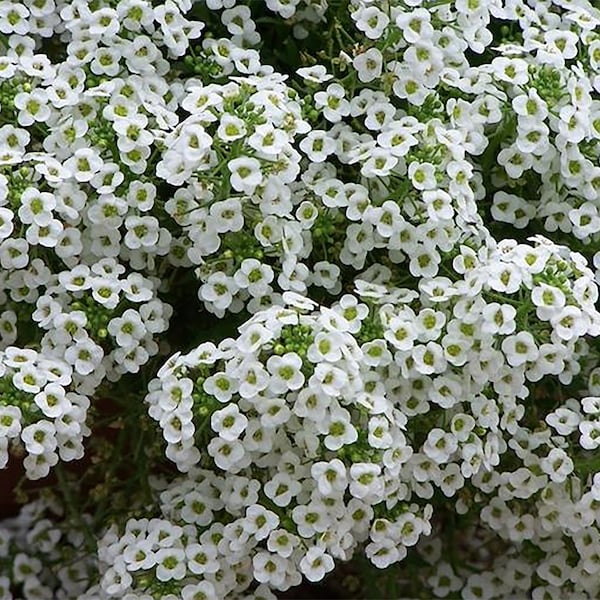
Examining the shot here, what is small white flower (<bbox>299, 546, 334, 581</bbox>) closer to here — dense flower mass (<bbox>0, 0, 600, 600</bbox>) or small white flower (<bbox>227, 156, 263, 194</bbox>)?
dense flower mass (<bbox>0, 0, 600, 600</bbox>)

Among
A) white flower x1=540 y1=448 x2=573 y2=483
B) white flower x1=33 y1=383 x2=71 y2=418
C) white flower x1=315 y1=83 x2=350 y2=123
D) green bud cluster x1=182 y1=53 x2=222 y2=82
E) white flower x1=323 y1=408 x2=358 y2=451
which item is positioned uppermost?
white flower x1=315 y1=83 x2=350 y2=123

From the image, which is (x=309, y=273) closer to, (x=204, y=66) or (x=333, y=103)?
(x=333, y=103)

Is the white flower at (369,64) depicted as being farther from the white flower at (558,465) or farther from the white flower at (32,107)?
the white flower at (558,465)

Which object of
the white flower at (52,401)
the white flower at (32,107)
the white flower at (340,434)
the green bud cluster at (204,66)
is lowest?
the white flower at (52,401)

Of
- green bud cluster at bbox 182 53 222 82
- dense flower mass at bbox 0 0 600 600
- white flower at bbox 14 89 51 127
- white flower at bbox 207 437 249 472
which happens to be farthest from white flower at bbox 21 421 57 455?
green bud cluster at bbox 182 53 222 82

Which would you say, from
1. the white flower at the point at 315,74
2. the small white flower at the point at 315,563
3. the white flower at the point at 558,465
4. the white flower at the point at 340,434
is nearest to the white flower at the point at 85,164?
the white flower at the point at 315,74

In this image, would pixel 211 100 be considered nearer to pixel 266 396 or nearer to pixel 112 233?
pixel 112 233

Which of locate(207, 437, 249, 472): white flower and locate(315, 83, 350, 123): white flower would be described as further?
locate(315, 83, 350, 123): white flower

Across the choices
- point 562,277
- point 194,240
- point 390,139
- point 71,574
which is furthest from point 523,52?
point 71,574
